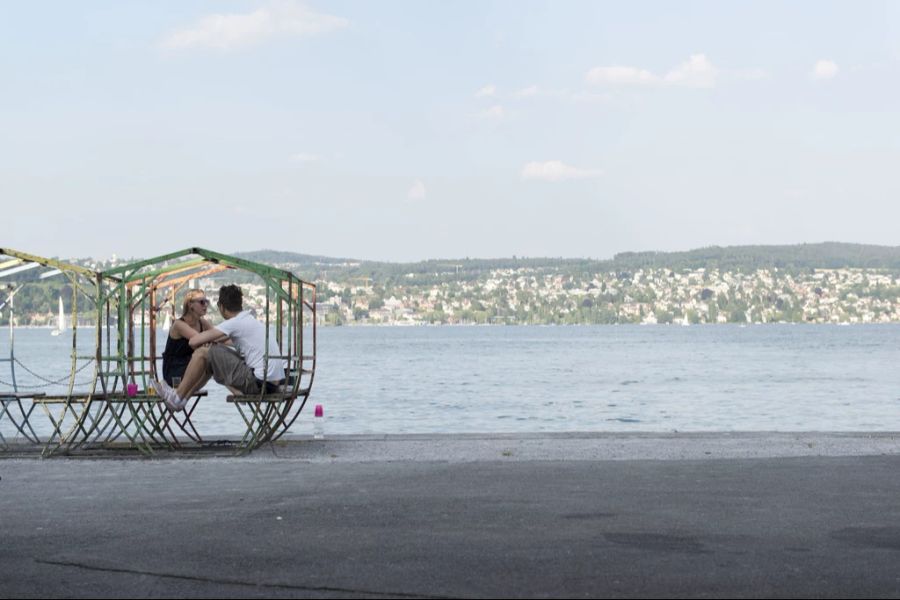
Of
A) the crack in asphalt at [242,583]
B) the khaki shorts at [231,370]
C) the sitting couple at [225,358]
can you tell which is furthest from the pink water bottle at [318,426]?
the crack in asphalt at [242,583]

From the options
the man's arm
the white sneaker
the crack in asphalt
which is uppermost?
the man's arm

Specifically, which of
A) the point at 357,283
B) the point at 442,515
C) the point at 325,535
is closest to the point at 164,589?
the point at 325,535

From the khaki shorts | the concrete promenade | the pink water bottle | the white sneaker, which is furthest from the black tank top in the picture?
the pink water bottle

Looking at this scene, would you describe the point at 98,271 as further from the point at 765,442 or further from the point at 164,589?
the point at 164,589

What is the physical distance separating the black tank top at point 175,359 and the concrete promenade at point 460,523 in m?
1.04

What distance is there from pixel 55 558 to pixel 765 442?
8.66m

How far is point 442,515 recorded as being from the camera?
918 centimetres

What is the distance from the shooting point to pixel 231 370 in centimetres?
1405

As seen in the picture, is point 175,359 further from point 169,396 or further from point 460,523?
point 460,523

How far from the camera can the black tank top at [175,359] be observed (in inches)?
579

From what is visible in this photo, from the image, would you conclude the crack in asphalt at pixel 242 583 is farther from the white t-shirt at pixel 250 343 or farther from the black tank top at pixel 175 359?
the black tank top at pixel 175 359

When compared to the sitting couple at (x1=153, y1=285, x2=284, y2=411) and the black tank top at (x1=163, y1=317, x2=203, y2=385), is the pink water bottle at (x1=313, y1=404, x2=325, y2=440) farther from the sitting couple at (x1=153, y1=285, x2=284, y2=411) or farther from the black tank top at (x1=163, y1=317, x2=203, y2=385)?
the black tank top at (x1=163, y1=317, x2=203, y2=385)

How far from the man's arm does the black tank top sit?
0.47m

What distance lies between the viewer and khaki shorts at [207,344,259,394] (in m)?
14.0
